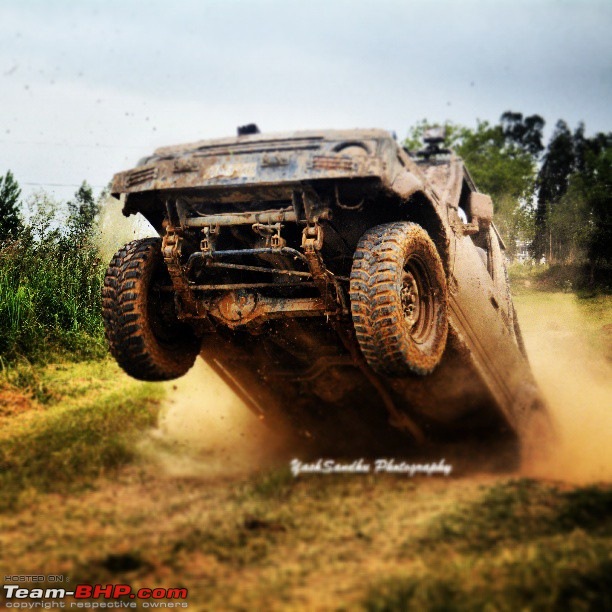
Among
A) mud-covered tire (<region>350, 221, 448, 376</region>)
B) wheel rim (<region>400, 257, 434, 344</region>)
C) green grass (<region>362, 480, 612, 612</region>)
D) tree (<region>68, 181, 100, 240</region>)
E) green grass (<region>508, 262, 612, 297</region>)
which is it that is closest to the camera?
green grass (<region>362, 480, 612, 612</region>)

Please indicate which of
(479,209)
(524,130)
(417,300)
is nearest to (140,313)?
(417,300)

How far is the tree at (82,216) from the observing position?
1176cm

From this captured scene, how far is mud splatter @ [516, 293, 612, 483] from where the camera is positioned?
629 centimetres

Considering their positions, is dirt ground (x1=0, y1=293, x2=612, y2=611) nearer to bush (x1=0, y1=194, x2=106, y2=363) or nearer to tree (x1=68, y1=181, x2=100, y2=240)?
bush (x1=0, y1=194, x2=106, y2=363)

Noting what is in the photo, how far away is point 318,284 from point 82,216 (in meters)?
9.23

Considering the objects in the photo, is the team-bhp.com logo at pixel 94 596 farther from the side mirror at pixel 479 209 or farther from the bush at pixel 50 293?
the bush at pixel 50 293

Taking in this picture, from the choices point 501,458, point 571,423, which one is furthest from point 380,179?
point 571,423

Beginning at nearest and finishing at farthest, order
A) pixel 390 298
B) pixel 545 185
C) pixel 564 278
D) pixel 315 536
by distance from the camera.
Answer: pixel 315 536, pixel 390 298, pixel 564 278, pixel 545 185

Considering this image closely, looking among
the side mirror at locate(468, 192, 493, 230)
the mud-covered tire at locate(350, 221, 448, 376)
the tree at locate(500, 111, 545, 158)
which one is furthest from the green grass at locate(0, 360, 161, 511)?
the tree at locate(500, 111, 545, 158)

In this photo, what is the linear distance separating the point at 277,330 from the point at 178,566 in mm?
2040

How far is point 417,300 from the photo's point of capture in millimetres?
4773

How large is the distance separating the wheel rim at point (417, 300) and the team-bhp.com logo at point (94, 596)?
2178 millimetres

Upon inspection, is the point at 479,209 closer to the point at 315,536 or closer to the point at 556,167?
the point at 315,536

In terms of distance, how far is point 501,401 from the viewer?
19.3 feet
